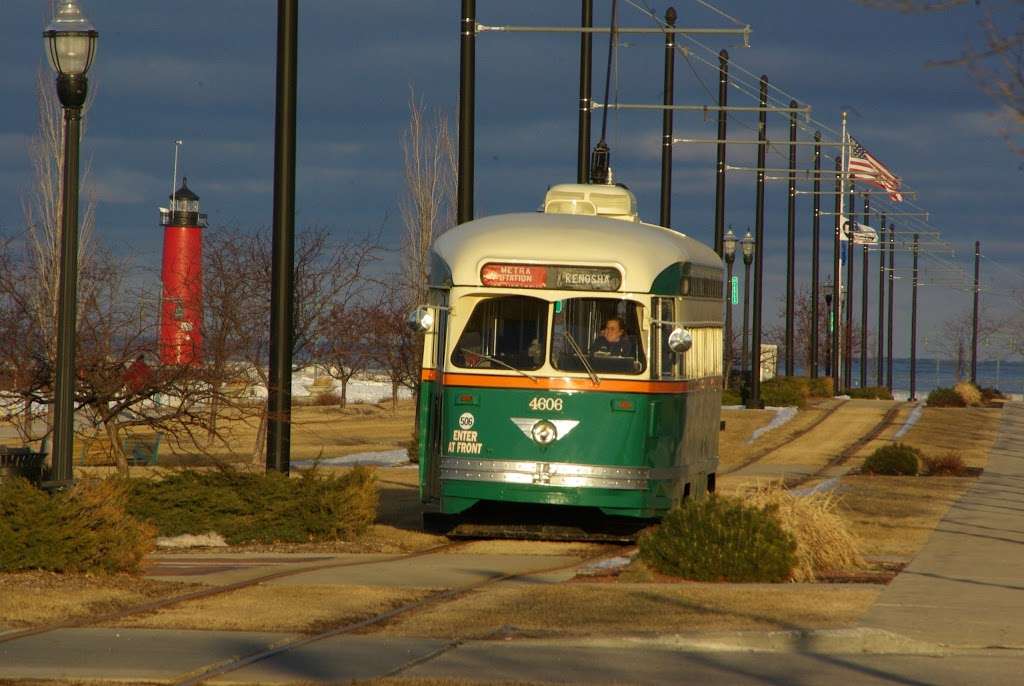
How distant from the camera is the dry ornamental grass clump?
1506 cm

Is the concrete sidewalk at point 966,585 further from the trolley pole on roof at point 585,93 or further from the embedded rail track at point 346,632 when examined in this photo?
the trolley pole on roof at point 585,93

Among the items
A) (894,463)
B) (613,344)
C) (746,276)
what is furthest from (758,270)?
(613,344)

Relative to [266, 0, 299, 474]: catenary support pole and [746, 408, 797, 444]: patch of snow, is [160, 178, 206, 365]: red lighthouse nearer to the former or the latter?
[266, 0, 299, 474]: catenary support pole

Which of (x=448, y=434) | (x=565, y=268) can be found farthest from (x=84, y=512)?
(x=565, y=268)

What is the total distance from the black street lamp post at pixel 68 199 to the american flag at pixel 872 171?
50846mm

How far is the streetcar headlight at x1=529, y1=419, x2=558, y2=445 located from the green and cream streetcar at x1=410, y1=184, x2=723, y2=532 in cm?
1

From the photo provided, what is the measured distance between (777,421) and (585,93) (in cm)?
2016

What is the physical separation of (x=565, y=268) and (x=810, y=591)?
17.9ft

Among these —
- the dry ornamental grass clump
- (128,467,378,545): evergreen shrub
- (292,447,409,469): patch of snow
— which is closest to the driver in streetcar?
the dry ornamental grass clump

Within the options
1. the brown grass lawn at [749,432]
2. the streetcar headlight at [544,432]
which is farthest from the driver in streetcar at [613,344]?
the brown grass lawn at [749,432]

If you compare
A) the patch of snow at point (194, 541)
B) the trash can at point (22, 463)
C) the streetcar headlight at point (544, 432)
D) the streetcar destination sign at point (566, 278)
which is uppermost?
the streetcar destination sign at point (566, 278)

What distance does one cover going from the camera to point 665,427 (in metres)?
17.6

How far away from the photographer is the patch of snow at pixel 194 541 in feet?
56.8

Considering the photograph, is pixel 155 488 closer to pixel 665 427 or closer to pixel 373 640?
pixel 665 427
